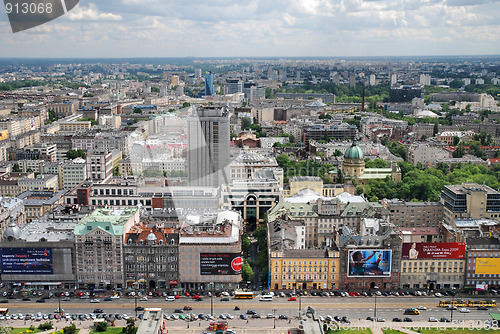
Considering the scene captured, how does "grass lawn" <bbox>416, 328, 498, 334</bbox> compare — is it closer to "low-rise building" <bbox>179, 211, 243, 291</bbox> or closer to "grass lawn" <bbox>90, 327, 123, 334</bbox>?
"low-rise building" <bbox>179, 211, 243, 291</bbox>

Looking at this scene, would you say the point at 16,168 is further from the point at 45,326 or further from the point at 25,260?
the point at 45,326

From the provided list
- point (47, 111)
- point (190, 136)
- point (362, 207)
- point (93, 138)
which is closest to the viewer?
point (362, 207)

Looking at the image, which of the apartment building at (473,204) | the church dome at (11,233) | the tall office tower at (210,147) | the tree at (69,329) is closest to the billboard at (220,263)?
the tree at (69,329)

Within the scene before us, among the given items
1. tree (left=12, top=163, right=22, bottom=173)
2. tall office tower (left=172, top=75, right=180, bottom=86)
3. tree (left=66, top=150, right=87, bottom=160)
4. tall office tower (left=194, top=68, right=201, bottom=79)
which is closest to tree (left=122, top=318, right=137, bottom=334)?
tree (left=12, top=163, right=22, bottom=173)

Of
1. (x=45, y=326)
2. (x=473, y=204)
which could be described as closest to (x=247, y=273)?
(x=45, y=326)

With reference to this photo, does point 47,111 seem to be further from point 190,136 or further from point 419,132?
point 419,132

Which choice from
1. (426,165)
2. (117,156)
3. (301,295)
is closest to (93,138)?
(117,156)

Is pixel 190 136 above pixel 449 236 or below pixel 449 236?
above
